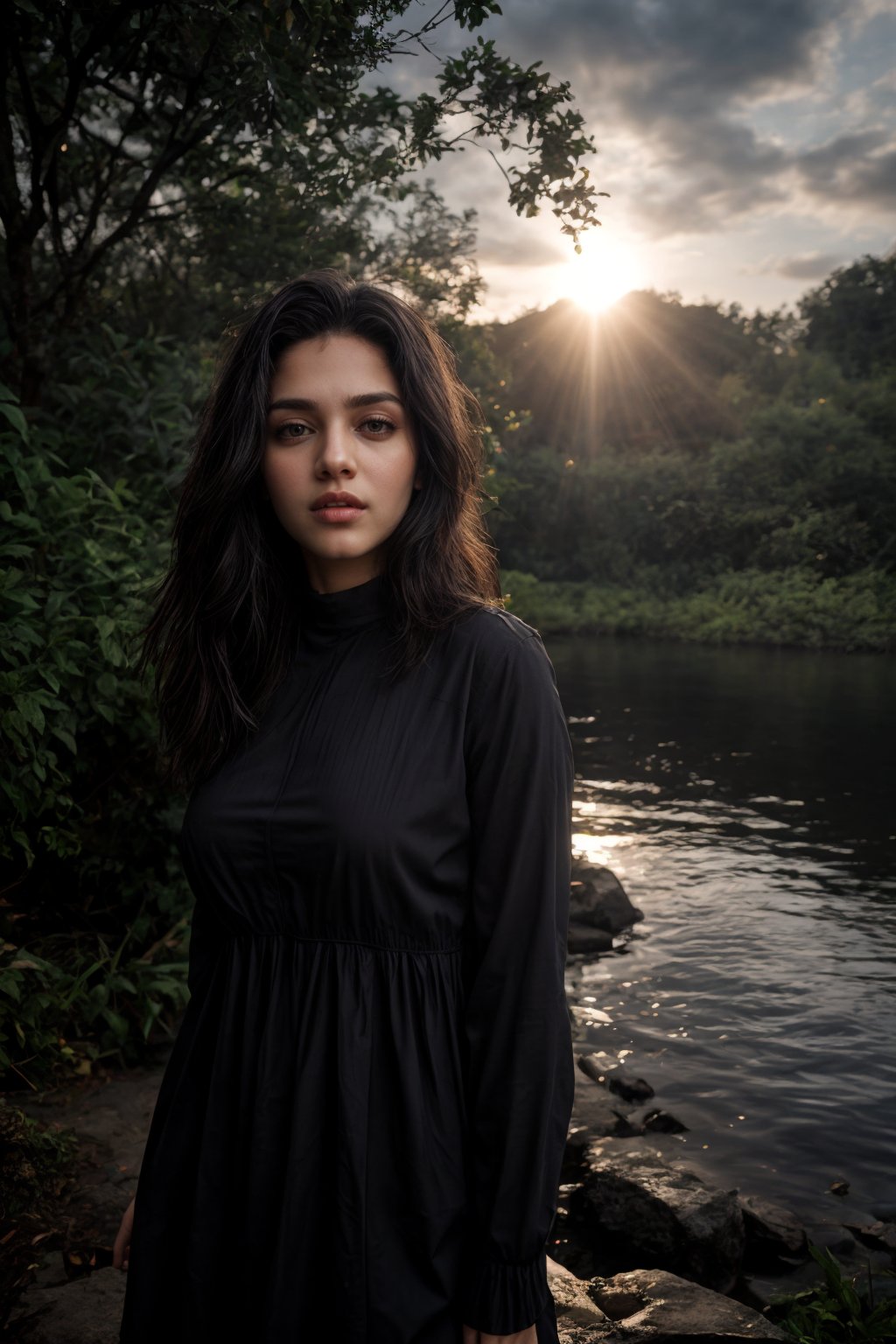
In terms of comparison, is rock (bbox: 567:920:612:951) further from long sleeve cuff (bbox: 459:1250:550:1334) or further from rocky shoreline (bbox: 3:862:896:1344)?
long sleeve cuff (bbox: 459:1250:550:1334)

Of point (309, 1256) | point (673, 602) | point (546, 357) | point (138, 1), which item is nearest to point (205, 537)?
point (309, 1256)

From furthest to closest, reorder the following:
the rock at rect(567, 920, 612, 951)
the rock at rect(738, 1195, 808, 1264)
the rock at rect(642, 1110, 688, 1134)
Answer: the rock at rect(567, 920, 612, 951) < the rock at rect(642, 1110, 688, 1134) < the rock at rect(738, 1195, 808, 1264)

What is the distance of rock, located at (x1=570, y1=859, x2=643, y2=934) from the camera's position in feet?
22.9

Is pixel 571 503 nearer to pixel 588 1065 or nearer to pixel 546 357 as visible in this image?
pixel 546 357

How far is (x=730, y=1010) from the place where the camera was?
5.78 m

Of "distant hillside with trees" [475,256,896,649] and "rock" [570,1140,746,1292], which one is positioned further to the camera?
"distant hillside with trees" [475,256,896,649]

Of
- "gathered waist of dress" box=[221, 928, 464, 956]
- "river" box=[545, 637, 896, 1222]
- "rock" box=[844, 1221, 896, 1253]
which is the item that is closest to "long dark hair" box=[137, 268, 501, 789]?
"gathered waist of dress" box=[221, 928, 464, 956]

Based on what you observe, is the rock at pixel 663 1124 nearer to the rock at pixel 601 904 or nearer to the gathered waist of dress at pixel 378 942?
the rock at pixel 601 904

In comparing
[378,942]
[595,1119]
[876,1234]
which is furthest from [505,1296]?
[595,1119]

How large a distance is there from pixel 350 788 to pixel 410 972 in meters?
0.24

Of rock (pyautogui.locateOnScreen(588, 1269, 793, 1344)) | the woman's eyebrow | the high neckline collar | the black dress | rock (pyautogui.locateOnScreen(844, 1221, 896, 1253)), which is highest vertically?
the woman's eyebrow

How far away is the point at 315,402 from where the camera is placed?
1586 millimetres

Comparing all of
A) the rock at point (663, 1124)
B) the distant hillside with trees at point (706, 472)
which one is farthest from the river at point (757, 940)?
the distant hillside with trees at point (706, 472)

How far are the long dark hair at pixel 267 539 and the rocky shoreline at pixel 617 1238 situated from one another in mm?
1612
